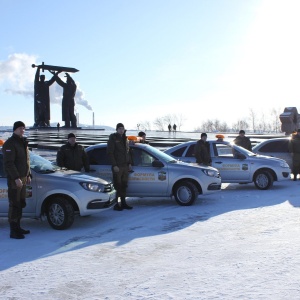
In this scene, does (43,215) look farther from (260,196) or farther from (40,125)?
(40,125)

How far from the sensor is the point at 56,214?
7.35 m

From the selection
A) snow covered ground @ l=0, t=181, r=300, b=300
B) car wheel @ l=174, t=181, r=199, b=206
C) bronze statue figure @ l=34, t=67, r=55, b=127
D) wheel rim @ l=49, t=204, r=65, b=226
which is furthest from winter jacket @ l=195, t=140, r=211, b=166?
bronze statue figure @ l=34, t=67, r=55, b=127

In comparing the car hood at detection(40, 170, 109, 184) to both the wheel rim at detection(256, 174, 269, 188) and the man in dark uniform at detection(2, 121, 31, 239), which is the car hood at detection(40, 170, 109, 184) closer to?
the man in dark uniform at detection(2, 121, 31, 239)

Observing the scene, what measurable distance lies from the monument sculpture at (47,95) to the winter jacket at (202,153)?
54795 millimetres

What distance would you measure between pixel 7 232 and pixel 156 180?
12.1ft

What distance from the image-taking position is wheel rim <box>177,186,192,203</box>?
9484 mm

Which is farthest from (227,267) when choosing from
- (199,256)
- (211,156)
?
(211,156)

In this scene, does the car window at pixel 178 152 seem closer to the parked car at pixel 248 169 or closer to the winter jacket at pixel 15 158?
the parked car at pixel 248 169

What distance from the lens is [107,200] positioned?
7.70 meters

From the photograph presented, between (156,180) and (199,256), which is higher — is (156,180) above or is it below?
above

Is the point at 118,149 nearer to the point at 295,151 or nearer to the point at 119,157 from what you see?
the point at 119,157

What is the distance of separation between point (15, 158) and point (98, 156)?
Answer: 378 cm

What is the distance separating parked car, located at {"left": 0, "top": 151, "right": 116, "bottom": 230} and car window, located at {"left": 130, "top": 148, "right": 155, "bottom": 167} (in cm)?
240

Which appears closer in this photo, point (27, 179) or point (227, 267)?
point (227, 267)
